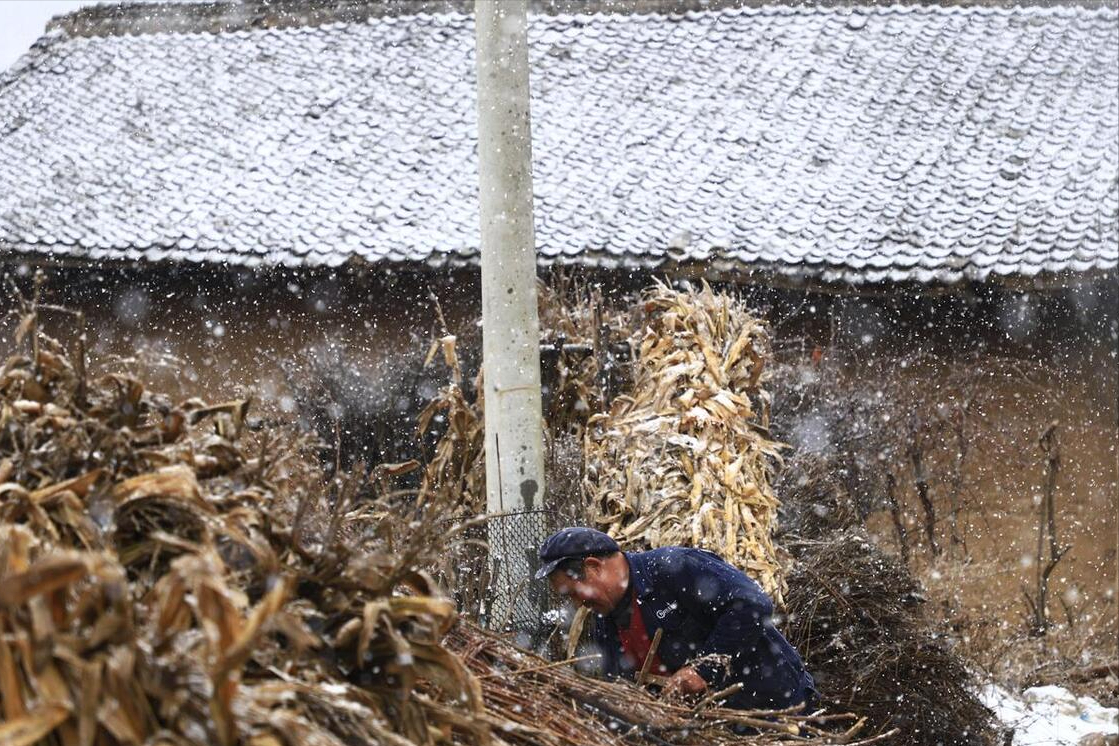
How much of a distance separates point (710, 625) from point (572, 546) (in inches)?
22.2

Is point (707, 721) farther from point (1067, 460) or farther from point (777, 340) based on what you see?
point (1067, 460)

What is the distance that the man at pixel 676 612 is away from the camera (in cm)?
397

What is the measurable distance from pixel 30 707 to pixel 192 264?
11.3 metres

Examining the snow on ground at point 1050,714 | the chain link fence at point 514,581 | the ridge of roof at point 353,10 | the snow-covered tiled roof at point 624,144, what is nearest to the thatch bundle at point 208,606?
the chain link fence at point 514,581

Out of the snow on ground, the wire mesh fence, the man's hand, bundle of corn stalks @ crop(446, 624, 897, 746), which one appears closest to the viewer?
bundle of corn stalks @ crop(446, 624, 897, 746)

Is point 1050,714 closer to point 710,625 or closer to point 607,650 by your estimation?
point 710,625

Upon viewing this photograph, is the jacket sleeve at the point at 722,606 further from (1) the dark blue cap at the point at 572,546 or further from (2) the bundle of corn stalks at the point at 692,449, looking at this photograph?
(2) the bundle of corn stalks at the point at 692,449

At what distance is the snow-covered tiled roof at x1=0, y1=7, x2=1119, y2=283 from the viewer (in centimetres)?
1153

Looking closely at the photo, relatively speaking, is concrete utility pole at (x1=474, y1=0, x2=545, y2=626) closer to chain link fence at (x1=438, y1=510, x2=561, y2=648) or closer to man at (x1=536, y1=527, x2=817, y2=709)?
chain link fence at (x1=438, y1=510, x2=561, y2=648)

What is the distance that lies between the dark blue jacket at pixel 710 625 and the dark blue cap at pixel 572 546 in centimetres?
17

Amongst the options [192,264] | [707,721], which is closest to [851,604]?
[707,721]

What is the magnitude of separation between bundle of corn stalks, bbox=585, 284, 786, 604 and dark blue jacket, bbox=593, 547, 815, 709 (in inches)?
43.5

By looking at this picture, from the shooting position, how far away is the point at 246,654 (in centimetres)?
151

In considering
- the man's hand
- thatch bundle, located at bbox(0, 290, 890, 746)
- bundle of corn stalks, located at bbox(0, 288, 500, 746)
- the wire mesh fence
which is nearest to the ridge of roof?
the wire mesh fence
